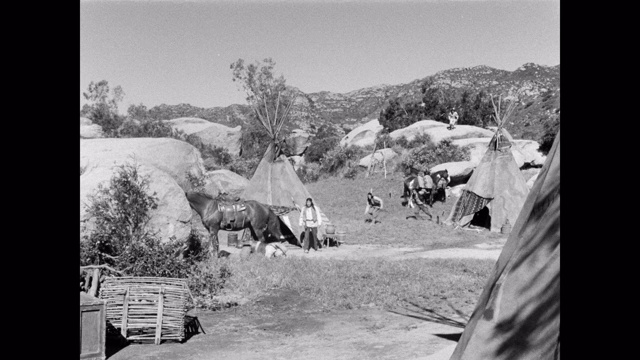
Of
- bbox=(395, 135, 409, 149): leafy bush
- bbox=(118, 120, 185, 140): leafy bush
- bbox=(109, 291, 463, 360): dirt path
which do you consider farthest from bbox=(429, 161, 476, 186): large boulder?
bbox=(109, 291, 463, 360): dirt path

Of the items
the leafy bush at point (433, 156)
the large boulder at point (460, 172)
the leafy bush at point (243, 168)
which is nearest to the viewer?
the large boulder at point (460, 172)

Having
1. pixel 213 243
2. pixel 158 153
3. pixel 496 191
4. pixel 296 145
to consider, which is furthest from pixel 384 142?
pixel 213 243

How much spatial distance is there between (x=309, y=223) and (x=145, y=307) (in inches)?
294

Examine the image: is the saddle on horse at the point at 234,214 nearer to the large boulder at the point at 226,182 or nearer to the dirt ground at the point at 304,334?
the dirt ground at the point at 304,334

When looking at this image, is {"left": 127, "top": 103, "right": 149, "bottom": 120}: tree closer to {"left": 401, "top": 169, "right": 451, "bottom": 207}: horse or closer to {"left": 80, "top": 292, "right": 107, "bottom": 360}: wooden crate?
{"left": 401, "top": 169, "right": 451, "bottom": 207}: horse

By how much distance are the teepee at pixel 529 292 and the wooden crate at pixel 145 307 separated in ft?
17.1

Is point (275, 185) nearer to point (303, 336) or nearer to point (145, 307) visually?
point (303, 336)

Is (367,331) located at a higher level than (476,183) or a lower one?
lower

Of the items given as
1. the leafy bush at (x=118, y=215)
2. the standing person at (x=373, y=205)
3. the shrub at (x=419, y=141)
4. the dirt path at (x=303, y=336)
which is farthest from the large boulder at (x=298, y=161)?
the dirt path at (x=303, y=336)

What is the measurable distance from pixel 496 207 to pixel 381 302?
1027 centimetres

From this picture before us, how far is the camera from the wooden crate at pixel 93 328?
6.86 metres
